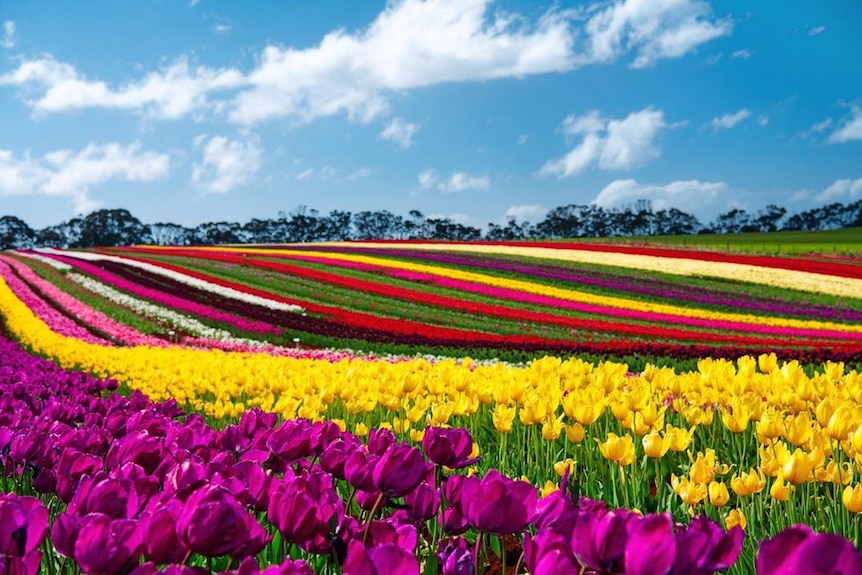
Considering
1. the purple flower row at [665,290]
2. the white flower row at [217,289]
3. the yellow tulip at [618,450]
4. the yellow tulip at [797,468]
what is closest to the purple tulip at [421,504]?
the yellow tulip at [618,450]

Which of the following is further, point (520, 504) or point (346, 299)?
point (346, 299)

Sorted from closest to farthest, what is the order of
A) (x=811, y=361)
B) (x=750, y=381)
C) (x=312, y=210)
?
(x=750, y=381), (x=811, y=361), (x=312, y=210)

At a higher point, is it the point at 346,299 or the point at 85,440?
the point at 85,440

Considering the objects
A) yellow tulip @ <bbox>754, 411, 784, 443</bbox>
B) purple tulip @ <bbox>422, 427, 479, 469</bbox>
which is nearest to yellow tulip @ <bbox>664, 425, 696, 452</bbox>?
yellow tulip @ <bbox>754, 411, 784, 443</bbox>

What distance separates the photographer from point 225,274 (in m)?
31.9

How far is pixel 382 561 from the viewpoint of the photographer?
1.04m

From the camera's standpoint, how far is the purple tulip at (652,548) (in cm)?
99

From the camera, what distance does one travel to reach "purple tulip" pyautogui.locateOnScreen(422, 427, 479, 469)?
5.68ft

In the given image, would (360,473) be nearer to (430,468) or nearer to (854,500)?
(430,468)

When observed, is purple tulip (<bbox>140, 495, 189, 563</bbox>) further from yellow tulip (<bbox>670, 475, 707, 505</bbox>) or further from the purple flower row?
the purple flower row

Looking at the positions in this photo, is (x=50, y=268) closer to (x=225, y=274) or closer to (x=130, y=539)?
(x=225, y=274)

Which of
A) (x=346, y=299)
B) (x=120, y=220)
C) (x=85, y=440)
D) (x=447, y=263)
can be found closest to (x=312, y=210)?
(x=120, y=220)

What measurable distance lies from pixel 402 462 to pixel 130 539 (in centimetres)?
54

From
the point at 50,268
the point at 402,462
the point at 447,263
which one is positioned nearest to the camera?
the point at 402,462
